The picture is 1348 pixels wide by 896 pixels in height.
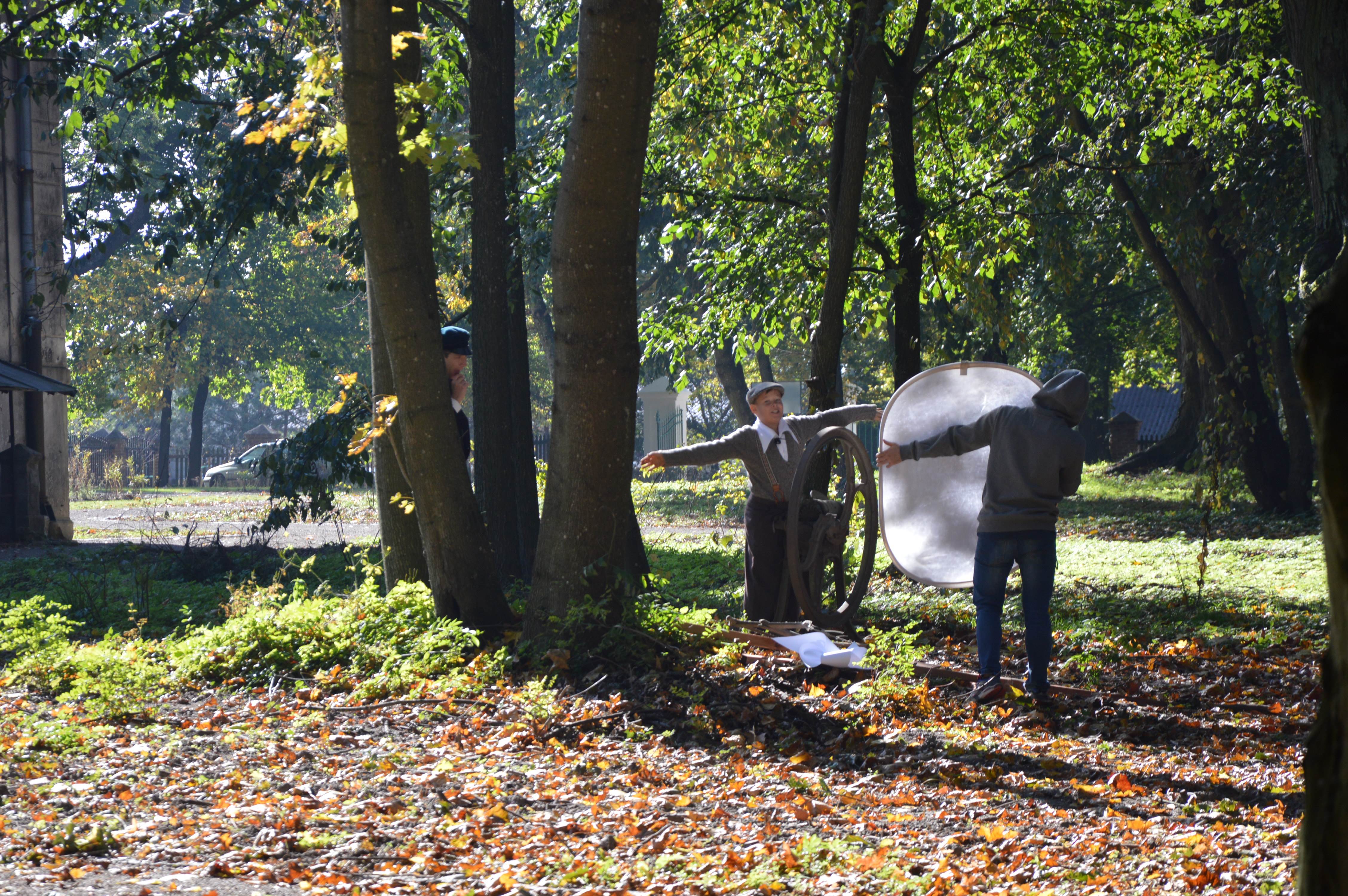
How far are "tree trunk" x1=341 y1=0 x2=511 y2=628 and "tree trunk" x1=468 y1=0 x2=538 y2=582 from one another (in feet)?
5.21

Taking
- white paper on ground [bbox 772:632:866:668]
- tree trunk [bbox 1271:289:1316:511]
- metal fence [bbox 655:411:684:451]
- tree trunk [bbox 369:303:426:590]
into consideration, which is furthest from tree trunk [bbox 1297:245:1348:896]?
metal fence [bbox 655:411:684:451]

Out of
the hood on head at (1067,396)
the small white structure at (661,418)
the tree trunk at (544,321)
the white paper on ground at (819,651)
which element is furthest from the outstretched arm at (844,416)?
the small white structure at (661,418)

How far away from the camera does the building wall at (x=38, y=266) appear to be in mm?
16531

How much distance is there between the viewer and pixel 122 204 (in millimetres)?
43031

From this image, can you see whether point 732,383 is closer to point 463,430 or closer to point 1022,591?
point 463,430

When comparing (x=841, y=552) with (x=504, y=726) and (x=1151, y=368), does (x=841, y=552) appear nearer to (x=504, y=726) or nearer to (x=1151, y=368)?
(x=504, y=726)

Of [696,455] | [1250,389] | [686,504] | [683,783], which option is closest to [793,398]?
[686,504]

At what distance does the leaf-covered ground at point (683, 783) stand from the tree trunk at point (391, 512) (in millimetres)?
1486

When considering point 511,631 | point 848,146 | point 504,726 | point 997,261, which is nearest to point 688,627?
point 511,631

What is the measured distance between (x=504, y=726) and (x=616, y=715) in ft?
1.85

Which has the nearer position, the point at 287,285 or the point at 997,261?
the point at 997,261

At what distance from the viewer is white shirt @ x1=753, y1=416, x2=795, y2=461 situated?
7.88 m

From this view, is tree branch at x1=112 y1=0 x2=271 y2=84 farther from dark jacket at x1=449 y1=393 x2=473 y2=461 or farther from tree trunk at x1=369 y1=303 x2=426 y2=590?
dark jacket at x1=449 y1=393 x2=473 y2=461

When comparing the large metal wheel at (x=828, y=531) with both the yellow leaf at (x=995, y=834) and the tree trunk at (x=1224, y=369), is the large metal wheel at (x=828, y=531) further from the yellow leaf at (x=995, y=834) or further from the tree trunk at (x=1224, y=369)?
the tree trunk at (x=1224, y=369)
